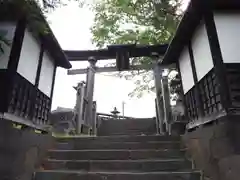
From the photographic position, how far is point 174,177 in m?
3.75

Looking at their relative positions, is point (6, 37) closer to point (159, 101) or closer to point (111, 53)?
point (111, 53)

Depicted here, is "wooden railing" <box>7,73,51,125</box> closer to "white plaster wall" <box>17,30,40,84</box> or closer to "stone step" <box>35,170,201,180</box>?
"white plaster wall" <box>17,30,40,84</box>

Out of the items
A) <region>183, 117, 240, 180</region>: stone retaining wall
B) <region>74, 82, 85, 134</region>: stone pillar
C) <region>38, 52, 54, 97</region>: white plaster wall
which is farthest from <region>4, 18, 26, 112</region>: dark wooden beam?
<region>74, 82, 85, 134</region>: stone pillar

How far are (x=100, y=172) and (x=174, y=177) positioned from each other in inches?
A: 49.9

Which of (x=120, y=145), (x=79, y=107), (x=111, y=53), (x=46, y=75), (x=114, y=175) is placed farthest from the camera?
(x=111, y=53)

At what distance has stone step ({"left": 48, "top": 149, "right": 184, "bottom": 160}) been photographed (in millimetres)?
4652

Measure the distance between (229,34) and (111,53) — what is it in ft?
17.3

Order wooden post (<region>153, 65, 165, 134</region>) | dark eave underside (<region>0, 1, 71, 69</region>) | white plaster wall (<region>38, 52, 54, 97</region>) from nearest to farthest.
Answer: dark eave underside (<region>0, 1, 71, 69</region>) → white plaster wall (<region>38, 52, 54, 97</region>) → wooden post (<region>153, 65, 165, 134</region>)

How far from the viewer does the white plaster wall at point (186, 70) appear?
503 cm

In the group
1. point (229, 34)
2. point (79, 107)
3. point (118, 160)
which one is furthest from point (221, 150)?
point (79, 107)

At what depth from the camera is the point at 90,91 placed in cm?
875

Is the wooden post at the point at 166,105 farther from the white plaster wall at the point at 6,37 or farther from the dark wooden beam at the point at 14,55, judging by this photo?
the white plaster wall at the point at 6,37

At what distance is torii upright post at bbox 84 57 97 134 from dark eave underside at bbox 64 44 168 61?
0.24 m

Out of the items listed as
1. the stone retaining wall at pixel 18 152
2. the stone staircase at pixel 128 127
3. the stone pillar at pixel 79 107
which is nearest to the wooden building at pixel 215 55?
the stone retaining wall at pixel 18 152
